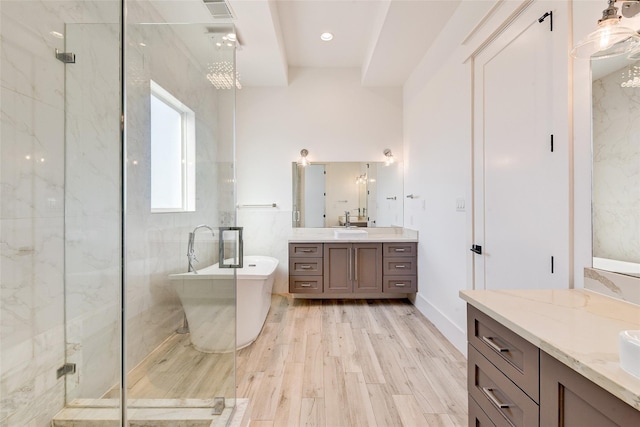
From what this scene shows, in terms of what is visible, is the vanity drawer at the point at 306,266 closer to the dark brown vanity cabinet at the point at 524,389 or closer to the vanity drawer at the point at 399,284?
the vanity drawer at the point at 399,284

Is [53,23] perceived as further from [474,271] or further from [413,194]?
[413,194]

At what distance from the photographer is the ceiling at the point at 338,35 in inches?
91.8

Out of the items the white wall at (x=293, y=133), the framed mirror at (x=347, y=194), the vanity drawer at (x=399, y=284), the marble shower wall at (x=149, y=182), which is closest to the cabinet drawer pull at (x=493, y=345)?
the marble shower wall at (x=149, y=182)

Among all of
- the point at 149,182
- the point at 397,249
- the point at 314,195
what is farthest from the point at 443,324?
the point at 149,182

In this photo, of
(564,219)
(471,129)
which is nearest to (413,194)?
(471,129)

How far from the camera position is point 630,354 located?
1.91 feet

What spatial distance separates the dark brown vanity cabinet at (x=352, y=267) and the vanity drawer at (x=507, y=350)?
2334mm

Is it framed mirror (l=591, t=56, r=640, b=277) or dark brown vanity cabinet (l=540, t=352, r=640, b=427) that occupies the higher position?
framed mirror (l=591, t=56, r=640, b=277)

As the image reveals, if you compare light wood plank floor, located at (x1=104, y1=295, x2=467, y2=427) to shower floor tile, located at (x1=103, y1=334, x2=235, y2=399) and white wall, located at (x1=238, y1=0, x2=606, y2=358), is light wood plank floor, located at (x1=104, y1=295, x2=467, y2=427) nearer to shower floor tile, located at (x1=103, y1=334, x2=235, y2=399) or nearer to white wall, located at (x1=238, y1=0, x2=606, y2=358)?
shower floor tile, located at (x1=103, y1=334, x2=235, y2=399)

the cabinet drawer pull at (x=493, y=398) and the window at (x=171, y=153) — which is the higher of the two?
the window at (x=171, y=153)

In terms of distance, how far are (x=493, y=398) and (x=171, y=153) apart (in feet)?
7.74

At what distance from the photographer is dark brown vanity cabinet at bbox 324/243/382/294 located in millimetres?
3480

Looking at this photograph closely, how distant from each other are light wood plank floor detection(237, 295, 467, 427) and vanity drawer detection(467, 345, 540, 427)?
0.68 metres

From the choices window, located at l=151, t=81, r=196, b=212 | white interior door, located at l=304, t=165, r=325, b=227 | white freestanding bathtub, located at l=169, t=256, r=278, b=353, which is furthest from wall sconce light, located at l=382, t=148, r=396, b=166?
white freestanding bathtub, located at l=169, t=256, r=278, b=353
